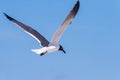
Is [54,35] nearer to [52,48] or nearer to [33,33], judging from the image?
[52,48]

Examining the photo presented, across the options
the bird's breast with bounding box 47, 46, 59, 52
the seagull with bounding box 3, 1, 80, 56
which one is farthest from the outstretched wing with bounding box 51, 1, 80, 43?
the bird's breast with bounding box 47, 46, 59, 52

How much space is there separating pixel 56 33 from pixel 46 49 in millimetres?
1721

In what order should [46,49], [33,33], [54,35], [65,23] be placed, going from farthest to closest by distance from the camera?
[33,33], [54,35], [65,23], [46,49]

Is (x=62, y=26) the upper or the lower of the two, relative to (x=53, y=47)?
upper

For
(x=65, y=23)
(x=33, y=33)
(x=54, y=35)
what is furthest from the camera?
(x=33, y=33)

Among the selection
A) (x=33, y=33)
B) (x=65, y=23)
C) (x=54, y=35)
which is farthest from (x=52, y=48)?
(x=33, y=33)

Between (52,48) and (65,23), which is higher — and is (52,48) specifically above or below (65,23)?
below

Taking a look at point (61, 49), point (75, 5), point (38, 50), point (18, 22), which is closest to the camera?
point (38, 50)

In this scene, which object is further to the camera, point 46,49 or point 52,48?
point 52,48

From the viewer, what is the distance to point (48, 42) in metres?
16.6

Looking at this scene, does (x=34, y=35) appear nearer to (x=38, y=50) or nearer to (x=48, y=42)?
(x=48, y=42)

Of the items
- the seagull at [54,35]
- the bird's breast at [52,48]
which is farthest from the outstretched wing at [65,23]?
the bird's breast at [52,48]

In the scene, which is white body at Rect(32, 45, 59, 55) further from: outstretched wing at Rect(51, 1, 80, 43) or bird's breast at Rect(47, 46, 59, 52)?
outstretched wing at Rect(51, 1, 80, 43)

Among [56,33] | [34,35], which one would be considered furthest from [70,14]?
[34,35]
